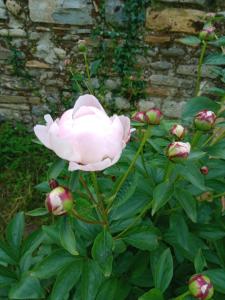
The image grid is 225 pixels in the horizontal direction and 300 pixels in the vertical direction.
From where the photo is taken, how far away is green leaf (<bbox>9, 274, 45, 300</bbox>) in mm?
1057

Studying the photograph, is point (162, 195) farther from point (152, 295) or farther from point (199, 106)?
point (199, 106)

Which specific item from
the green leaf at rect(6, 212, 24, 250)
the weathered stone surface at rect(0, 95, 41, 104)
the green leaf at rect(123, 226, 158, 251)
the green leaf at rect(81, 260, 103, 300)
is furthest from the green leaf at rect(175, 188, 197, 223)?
the weathered stone surface at rect(0, 95, 41, 104)

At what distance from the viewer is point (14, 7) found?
258 cm

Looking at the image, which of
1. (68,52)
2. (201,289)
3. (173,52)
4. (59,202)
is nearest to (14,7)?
(68,52)

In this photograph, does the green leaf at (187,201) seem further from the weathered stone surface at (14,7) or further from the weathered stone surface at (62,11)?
the weathered stone surface at (14,7)

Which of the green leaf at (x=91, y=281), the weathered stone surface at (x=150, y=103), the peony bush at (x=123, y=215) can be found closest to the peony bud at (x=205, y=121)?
the peony bush at (x=123, y=215)

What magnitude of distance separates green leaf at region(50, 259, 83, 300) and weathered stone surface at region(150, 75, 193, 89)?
1.87 meters

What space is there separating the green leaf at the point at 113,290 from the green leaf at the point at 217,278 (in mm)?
231

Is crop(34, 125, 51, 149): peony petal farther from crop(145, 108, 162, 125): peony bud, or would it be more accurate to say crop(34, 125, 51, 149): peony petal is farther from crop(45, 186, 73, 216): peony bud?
crop(145, 108, 162, 125): peony bud

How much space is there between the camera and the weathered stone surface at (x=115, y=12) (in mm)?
2475

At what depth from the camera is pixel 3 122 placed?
3.02m

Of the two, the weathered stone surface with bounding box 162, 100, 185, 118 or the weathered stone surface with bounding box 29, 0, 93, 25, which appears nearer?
the weathered stone surface with bounding box 29, 0, 93, 25

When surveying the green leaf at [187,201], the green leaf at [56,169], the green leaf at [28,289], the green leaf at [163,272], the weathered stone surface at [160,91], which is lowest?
the weathered stone surface at [160,91]

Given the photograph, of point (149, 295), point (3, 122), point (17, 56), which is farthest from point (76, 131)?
point (3, 122)
